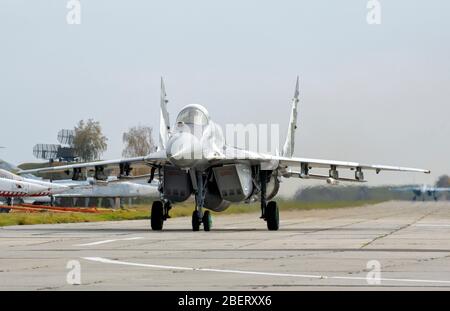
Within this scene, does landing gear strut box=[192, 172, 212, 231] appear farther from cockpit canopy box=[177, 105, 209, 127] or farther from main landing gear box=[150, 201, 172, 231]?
cockpit canopy box=[177, 105, 209, 127]

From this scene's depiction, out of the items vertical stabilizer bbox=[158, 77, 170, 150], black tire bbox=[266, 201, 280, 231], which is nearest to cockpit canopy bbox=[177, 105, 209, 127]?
black tire bbox=[266, 201, 280, 231]

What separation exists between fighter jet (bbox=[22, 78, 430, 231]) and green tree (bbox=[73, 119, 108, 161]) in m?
85.9

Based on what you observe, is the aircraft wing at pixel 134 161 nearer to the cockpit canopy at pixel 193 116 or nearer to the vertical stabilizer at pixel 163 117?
the cockpit canopy at pixel 193 116

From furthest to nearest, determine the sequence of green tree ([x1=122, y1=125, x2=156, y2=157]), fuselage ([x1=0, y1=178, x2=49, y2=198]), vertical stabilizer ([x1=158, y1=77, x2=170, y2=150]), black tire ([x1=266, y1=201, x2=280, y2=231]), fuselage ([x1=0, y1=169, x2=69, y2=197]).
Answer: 1. green tree ([x1=122, y1=125, x2=156, y2=157])
2. fuselage ([x1=0, y1=169, x2=69, y2=197])
3. fuselage ([x1=0, y1=178, x2=49, y2=198])
4. vertical stabilizer ([x1=158, y1=77, x2=170, y2=150])
5. black tire ([x1=266, y1=201, x2=280, y2=231])

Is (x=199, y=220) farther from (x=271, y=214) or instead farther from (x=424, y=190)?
(x=424, y=190)

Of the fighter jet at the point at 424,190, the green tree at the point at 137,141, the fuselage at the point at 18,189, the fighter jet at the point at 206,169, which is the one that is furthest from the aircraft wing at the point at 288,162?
the green tree at the point at 137,141

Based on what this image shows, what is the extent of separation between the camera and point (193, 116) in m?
29.2

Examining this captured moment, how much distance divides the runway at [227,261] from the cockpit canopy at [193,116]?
10.7 feet

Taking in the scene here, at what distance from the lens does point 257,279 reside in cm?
1407

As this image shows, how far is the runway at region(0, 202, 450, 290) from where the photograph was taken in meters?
13.5

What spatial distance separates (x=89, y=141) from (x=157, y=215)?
94.1m

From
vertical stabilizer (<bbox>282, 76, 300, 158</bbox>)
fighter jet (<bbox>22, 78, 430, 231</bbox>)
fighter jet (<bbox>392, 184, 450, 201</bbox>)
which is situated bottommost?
fighter jet (<bbox>392, 184, 450, 201</bbox>)

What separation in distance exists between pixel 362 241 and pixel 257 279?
10.4m
